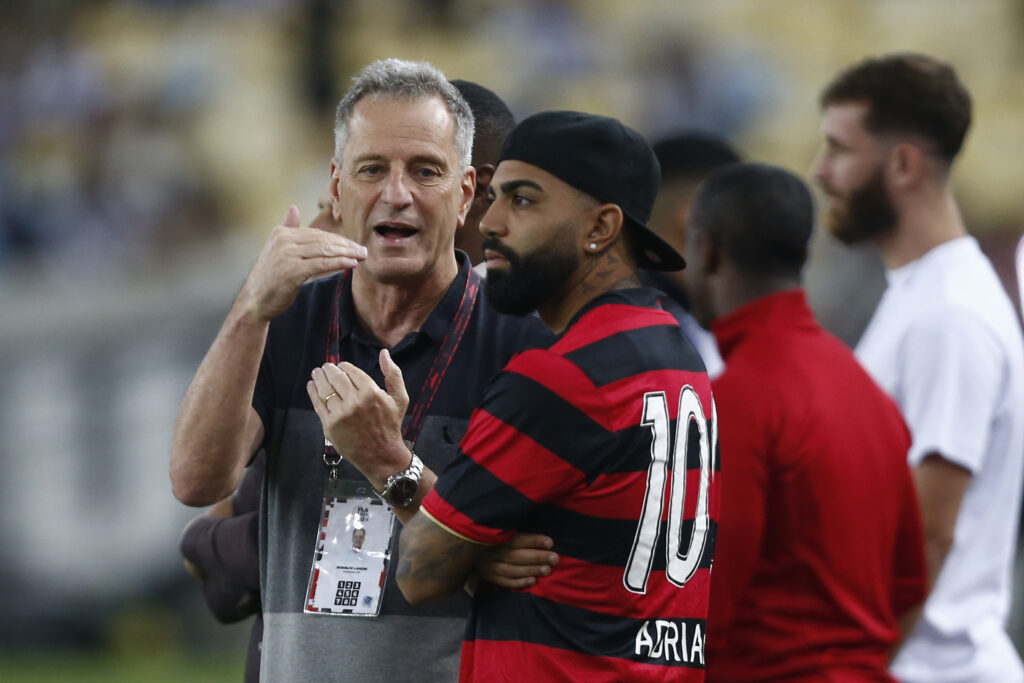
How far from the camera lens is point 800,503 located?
3.13 meters

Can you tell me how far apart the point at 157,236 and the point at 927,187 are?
707 cm

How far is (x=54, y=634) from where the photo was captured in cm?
888

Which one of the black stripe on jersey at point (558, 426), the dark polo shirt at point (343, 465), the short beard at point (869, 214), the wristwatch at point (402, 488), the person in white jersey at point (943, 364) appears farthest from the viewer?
the short beard at point (869, 214)

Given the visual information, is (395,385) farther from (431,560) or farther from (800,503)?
(800,503)

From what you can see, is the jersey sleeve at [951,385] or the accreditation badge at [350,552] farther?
the jersey sleeve at [951,385]

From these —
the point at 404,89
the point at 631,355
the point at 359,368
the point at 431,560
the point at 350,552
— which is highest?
the point at 404,89

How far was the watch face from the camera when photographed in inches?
95.3

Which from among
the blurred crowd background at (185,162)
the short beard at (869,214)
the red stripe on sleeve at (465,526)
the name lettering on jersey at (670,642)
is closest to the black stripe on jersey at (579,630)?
the name lettering on jersey at (670,642)

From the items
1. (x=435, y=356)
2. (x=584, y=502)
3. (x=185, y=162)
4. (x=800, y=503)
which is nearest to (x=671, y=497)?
(x=584, y=502)

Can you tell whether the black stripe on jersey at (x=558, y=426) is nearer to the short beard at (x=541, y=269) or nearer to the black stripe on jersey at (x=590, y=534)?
the black stripe on jersey at (x=590, y=534)

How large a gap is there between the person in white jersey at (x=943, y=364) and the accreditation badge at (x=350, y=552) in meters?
1.69

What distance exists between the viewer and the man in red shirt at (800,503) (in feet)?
10.1

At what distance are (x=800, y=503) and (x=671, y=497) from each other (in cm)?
84

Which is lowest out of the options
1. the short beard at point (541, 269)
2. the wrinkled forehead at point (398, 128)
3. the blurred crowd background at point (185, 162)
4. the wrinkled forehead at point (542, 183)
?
the blurred crowd background at point (185, 162)
